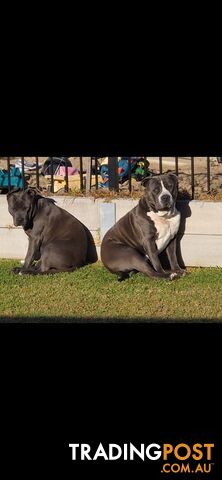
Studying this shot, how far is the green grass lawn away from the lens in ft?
24.7

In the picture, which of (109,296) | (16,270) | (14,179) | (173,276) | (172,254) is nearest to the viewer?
(109,296)

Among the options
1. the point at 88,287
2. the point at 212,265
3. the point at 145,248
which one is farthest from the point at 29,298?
the point at 212,265

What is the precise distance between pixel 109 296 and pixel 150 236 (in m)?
1.02

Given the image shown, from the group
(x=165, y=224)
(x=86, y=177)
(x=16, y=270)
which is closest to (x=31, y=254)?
(x=16, y=270)

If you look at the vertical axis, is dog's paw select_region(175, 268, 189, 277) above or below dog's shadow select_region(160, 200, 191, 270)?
below

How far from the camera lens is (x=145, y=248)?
8.78 m

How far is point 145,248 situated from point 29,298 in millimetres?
1462

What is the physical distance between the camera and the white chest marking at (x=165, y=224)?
871 centimetres

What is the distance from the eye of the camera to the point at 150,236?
8727 millimetres

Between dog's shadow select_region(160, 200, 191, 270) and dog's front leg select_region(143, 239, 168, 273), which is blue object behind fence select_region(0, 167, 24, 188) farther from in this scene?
dog's front leg select_region(143, 239, 168, 273)

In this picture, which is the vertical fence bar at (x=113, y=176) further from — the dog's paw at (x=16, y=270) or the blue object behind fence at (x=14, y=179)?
the blue object behind fence at (x=14, y=179)

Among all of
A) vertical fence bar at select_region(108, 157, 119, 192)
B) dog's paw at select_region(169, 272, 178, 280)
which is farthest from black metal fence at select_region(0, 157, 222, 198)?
dog's paw at select_region(169, 272, 178, 280)

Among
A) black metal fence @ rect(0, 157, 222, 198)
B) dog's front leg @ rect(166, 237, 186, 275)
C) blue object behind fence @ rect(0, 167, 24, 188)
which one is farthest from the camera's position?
blue object behind fence @ rect(0, 167, 24, 188)

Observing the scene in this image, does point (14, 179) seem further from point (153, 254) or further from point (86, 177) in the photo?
point (153, 254)
